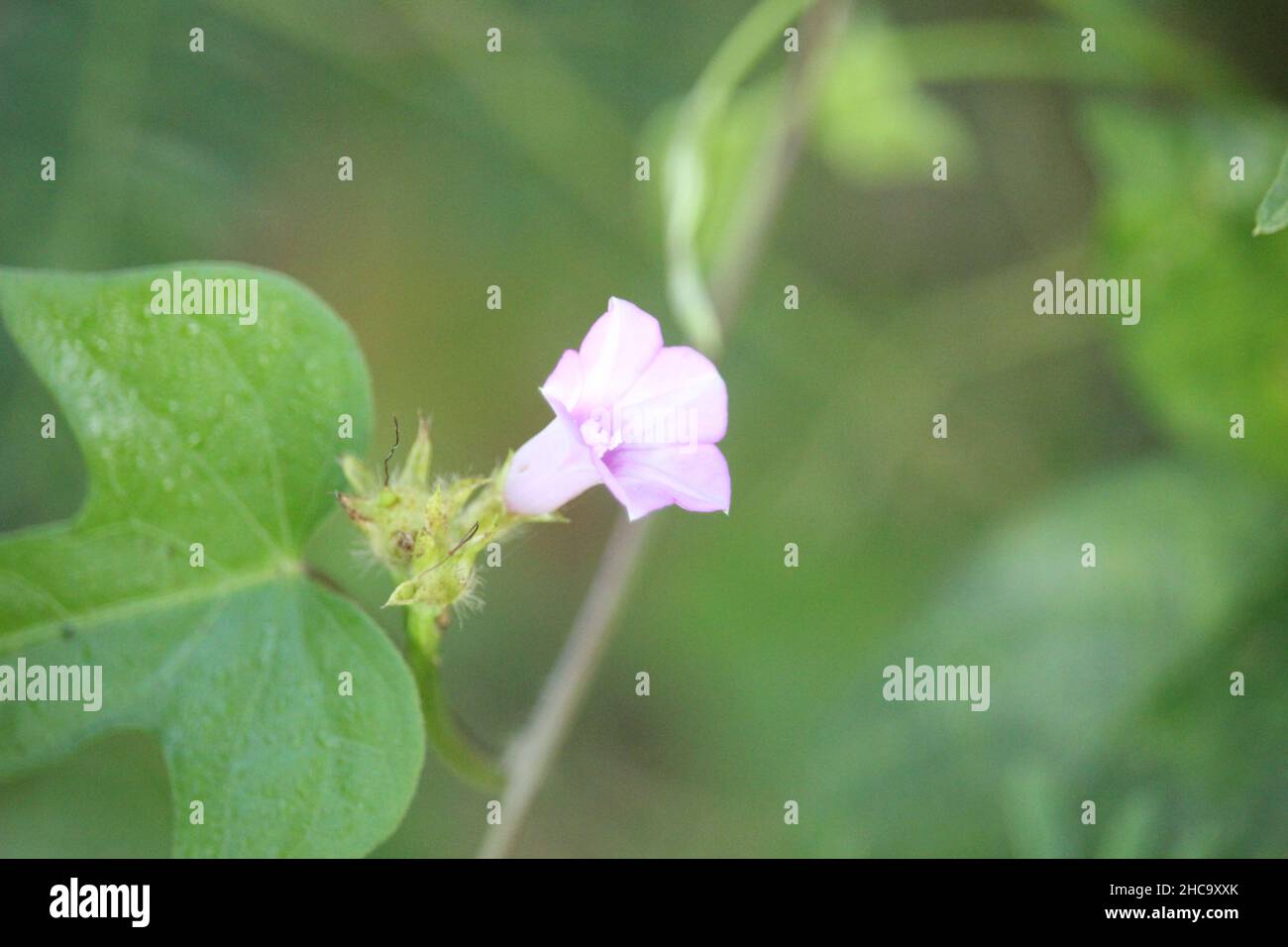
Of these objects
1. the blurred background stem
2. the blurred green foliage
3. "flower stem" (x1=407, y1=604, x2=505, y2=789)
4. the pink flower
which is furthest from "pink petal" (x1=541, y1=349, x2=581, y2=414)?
the blurred green foliage

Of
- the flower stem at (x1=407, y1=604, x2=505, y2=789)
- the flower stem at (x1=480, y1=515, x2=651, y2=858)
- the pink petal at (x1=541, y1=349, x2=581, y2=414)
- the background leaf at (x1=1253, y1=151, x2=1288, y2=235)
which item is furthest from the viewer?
the flower stem at (x1=480, y1=515, x2=651, y2=858)

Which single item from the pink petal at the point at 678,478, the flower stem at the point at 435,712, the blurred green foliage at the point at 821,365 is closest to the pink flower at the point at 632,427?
the pink petal at the point at 678,478

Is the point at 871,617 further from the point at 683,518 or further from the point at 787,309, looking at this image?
the point at 787,309

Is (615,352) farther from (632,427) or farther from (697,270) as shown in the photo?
(697,270)

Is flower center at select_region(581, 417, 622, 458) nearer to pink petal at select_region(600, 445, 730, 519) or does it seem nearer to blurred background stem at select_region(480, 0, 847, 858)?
pink petal at select_region(600, 445, 730, 519)

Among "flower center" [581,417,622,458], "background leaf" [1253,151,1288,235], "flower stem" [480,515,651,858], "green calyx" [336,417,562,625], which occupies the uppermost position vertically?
"background leaf" [1253,151,1288,235]

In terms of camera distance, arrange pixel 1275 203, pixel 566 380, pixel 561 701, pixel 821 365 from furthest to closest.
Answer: pixel 821 365, pixel 561 701, pixel 566 380, pixel 1275 203

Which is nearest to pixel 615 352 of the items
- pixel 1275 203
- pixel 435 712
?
pixel 435 712
